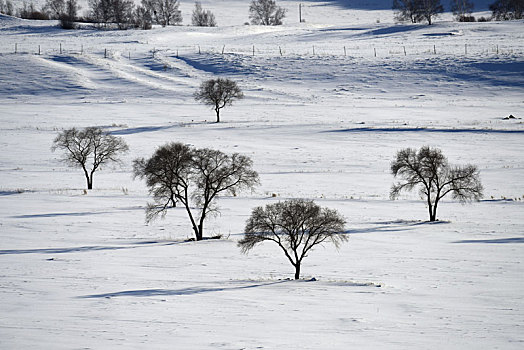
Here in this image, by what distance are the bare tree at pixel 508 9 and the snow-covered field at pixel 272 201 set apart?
40.6 meters

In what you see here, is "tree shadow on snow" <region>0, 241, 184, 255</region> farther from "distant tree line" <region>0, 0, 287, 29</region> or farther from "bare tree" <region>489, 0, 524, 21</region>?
"bare tree" <region>489, 0, 524, 21</region>

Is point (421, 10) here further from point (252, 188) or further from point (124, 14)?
point (252, 188)

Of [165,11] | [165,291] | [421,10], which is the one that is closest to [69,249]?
[165,291]

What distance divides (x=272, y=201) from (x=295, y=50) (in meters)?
76.3

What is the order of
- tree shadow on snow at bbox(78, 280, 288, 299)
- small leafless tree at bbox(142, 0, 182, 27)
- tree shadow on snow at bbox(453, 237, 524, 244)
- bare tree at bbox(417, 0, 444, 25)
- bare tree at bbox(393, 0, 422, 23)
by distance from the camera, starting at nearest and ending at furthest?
tree shadow on snow at bbox(78, 280, 288, 299), tree shadow on snow at bbox(453, 237, 524, 244), bare tree at bbox(417, 0, 444, 25), bare tree at bbox(393, 0, 422, 23), small leafless tree at bbox(142, 0, 182, 27)

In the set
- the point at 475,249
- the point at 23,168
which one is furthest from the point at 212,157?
the point at 23,168

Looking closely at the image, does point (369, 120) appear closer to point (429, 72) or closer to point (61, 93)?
point (429, 72)

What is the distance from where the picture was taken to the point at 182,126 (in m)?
65.9

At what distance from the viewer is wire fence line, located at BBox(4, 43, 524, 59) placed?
100312 mm

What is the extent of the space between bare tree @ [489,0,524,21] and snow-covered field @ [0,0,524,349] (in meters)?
40.6

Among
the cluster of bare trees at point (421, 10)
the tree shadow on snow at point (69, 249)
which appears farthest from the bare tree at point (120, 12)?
the tree shadow on snow at point (69, 249)

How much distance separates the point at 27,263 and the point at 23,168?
91.4 feet

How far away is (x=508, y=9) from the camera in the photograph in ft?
484

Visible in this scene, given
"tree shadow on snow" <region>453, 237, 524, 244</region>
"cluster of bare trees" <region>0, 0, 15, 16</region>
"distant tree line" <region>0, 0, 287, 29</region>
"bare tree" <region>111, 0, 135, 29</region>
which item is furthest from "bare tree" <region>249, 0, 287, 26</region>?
"tree shadow on snow" <region>453, 237, 524, 244</region>
